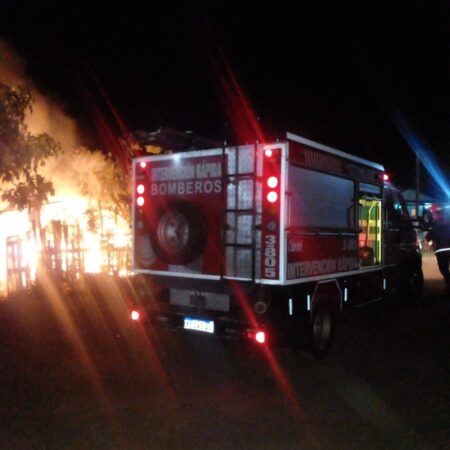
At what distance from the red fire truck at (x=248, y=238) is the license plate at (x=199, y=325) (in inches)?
0.5

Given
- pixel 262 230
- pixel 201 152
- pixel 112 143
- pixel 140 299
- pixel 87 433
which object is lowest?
pixel 87 433

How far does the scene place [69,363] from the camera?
6.70 m

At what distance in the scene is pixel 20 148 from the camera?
29.6 feet

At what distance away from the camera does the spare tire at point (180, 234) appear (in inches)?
256

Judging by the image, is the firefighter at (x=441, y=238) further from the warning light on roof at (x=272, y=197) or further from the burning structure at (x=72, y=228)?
the burning structure at (x=72, y=228)

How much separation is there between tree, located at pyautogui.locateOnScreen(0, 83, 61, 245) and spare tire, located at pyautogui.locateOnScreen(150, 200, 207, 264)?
335 cm

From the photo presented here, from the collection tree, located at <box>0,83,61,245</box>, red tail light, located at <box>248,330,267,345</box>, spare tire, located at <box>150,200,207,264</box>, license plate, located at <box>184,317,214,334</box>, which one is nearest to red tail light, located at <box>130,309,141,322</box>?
license plate, located at <box>184,317,214,334</box>

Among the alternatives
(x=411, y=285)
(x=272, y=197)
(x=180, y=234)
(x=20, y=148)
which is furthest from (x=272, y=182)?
(x=411, y=285)

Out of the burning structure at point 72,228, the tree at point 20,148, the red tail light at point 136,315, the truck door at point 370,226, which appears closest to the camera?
the red tail light at point 136,315

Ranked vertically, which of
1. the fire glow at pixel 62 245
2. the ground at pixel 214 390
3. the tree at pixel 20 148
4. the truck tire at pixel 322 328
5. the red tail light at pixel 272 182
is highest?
the tree at pixel 20 148

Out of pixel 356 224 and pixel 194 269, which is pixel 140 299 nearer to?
pixel 194 269

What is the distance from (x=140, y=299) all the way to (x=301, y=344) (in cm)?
207

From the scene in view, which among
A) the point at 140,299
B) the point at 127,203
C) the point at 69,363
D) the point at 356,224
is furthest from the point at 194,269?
the point at 127,203

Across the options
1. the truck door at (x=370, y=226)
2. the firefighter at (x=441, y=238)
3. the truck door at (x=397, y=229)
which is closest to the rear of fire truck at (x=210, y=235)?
the truck door at (x=370, y=226)
